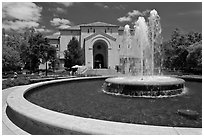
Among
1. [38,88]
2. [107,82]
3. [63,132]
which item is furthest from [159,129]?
[38,88]

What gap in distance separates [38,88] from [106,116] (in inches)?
334

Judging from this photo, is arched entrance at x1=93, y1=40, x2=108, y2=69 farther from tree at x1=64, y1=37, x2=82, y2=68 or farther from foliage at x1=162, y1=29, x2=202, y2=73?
foliage at x1=162, y1=29, x2=202, y2=73

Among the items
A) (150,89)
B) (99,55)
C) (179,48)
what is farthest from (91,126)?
(99,55)

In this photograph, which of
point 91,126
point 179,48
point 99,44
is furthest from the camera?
point 99,44

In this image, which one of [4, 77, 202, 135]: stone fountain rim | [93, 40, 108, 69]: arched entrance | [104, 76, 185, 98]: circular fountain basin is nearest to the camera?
[4, 77, 202, 135]: stone fountain rim

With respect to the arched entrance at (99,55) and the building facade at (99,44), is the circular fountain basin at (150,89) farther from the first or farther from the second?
the arched entrance at (99,55)

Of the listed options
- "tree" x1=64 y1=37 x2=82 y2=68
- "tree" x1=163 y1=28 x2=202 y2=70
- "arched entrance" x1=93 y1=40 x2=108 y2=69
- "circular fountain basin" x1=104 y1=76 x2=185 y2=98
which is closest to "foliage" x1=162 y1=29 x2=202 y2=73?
"tree" x1=163 y1=28 x2=202 y2=70

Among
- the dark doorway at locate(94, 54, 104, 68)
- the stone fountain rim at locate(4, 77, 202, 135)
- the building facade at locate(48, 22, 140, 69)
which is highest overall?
the building facade at locate(48, 22, 140, 69)

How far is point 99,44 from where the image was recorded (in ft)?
178

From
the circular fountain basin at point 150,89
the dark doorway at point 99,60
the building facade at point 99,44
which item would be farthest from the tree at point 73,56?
the circular fountain basin at point 150,89

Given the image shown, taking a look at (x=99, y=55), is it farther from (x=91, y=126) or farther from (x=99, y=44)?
(x=91, y=126)

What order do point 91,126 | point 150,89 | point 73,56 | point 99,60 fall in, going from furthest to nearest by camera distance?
point 99,60, point 73,56, point 150,89, point 91,126

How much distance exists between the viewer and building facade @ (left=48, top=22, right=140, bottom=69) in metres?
49.2

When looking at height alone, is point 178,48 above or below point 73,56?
above
